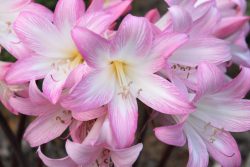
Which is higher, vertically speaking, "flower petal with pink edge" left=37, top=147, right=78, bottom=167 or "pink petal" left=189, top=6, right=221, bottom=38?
"pink petal" left=189, top=6, right=221, bottom=38

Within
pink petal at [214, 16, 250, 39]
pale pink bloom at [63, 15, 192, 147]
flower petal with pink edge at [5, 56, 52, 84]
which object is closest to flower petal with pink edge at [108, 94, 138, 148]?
pale pink bloom at [63, 15, 192, 147]

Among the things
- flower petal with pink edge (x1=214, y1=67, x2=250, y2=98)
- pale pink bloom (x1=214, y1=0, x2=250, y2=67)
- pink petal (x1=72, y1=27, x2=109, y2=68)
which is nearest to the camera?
pink petal (x1=72, y1=27, x2=109, y2=68)

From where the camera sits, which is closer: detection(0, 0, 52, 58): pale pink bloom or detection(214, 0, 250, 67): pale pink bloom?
detection(0, 0, 52, 58): pale pink bloom

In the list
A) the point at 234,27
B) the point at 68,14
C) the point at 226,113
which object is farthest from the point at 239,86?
the point at 68,14

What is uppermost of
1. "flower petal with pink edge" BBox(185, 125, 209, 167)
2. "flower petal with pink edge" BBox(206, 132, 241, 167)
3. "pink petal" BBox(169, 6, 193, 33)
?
"pink petal" BBox(169, 6, 193, 33)

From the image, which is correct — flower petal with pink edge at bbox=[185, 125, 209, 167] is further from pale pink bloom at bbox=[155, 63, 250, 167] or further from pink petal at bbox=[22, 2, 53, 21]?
pink petal at bbox=[22, 2, 53, 21]

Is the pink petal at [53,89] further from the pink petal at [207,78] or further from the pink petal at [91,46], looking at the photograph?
the pink petal at [207,78]

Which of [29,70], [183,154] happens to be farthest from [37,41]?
[183,154]

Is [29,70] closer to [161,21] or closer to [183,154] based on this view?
[161,21]
